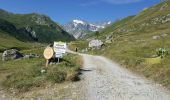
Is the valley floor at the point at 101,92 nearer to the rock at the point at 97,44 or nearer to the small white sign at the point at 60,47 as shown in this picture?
the small white sign at the point at 60,47

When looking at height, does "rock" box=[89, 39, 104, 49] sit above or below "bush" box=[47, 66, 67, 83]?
above

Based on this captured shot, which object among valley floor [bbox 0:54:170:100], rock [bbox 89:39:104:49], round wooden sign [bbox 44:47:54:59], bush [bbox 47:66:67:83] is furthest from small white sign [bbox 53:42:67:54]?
rock [bbox 89:39:104:49]

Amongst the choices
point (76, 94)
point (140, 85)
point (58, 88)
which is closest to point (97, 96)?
point (76, 94)

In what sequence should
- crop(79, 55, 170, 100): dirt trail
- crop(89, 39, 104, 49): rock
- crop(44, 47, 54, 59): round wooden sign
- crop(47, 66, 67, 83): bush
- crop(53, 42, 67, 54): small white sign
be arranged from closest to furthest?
crop(79, 55, 170, 100): dirt trail
crop(47, 66, 67, 83): bush
crop(44, 47, 54, 59): round wooden sign
crop(53, 42, 67, 54): small white sign
crop(89, 39, 104, 49): rock

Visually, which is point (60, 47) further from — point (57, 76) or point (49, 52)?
point (57, 76)

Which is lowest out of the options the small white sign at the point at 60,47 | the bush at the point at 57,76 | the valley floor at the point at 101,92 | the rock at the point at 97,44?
the valley floor at the point at 101,92

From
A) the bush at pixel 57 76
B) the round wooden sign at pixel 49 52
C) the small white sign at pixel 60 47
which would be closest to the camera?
the bush at pixel 57 76

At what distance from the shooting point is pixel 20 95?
82.8 feet

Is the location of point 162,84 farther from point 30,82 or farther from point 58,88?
point 30,82

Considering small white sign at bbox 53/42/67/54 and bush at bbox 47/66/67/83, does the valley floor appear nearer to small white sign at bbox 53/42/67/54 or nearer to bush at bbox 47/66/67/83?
bush at bbox 47/66/67/83

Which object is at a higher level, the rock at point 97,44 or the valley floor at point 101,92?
the rock at point 97,44

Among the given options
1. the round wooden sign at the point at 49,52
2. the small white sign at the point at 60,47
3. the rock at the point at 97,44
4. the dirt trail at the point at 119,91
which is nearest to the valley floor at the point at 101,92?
the dirt trail at the point at 119,91

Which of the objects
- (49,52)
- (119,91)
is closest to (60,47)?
(49,52)

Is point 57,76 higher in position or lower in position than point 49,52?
lower
